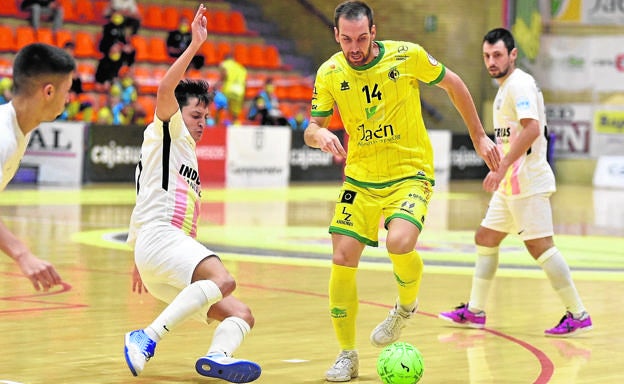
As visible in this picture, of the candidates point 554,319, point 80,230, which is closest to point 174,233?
point 554,319

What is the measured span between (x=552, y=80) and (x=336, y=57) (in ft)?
82.3

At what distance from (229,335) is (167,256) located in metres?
0.55

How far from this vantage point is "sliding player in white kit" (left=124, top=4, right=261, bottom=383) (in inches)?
235

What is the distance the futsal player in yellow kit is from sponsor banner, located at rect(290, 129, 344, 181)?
1701 centimetres

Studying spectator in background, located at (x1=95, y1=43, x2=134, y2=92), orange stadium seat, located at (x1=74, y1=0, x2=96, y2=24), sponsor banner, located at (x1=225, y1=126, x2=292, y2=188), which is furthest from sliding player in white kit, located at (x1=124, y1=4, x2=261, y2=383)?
orange stadium seat, located at (x1=74, y1=0, x2=96, y2=24)

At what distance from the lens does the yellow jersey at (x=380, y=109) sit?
6750 millimetres

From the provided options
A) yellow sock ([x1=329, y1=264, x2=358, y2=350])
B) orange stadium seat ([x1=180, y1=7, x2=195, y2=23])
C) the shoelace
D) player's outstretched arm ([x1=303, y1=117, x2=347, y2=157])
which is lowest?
the shoelace

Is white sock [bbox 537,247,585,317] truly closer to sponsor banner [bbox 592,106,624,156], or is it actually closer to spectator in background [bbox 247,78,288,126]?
spectator in background [bbox 247,78,288,126]

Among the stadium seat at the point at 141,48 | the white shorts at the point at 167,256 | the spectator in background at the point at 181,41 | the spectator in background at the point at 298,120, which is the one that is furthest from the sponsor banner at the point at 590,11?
the white shorts at the point at 167,256

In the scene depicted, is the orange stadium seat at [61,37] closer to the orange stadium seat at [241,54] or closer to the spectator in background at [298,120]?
the orange stadium seat at [241,54]

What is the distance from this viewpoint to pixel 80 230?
45.8 ft

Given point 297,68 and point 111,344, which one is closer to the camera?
point 111,344

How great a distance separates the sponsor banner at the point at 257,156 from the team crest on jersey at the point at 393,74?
15.8 metres

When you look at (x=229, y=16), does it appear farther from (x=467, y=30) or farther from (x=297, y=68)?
(x=467, y=30)
